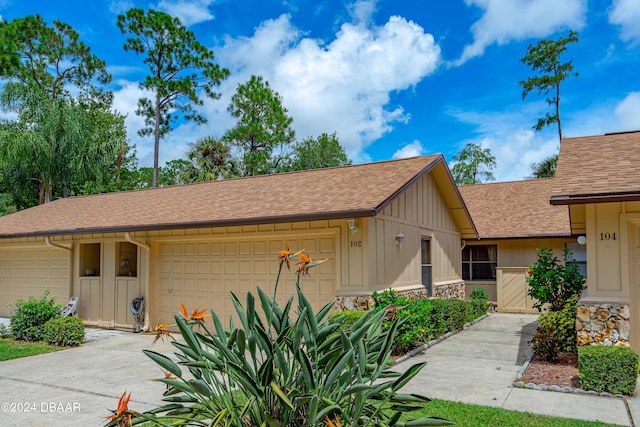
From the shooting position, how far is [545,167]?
29406 millimetres

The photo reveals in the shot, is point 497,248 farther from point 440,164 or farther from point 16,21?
point 16,21

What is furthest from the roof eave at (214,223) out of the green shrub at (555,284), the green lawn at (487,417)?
the green lawn at (487,417)

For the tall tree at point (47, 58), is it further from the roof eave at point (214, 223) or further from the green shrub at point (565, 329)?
the green shrub at point (565, 329)

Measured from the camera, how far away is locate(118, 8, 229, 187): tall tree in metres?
28.6

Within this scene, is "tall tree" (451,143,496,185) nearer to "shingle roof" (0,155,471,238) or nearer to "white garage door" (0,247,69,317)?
"shingle roof" (0,155,471,238)

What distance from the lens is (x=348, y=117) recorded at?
39.2 meters

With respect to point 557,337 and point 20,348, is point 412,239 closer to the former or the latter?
point 557,337

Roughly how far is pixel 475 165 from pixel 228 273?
28.1 metres

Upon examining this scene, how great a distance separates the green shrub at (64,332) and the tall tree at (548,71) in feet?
91.4

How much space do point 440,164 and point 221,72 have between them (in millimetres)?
21280

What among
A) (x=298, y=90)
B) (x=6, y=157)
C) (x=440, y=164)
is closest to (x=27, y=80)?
(x=6, y=157)

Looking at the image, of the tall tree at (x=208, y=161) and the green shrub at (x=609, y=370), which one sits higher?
the tall tree at (x=208, y=161)

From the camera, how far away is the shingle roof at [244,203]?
1023cm

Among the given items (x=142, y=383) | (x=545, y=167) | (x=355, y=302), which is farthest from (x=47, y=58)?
(x=545, y=167)
